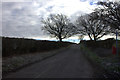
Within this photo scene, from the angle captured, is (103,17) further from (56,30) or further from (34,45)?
(56,30)

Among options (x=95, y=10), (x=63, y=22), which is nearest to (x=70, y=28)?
(x=63, y=22)

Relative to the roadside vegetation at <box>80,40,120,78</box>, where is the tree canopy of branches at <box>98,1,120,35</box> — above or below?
above

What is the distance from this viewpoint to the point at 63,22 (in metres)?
48.1

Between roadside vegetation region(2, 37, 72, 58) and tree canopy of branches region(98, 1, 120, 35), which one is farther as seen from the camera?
tree canopy of branches region(98, 1, 120, 35)

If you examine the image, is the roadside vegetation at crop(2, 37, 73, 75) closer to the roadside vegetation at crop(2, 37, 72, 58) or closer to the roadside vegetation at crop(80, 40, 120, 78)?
the roadside vegetation at crop(2, 37, 72, 58)

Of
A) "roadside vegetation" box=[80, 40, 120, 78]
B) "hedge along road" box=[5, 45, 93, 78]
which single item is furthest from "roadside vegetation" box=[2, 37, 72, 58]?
"roadside vegetation" box=[80, 40, 120, 78]

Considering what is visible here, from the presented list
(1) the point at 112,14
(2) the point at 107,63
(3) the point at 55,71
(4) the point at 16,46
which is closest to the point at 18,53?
(4) the point at 16,46

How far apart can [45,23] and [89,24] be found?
15.5 meters

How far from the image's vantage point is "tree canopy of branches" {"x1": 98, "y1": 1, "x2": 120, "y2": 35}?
19312 mm

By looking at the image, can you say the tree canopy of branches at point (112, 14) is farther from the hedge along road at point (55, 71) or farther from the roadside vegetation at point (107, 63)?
the hedge along road at point (55, 71)

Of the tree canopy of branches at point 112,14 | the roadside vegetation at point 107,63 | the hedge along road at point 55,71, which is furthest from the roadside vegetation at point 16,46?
the tree canopy of branches at point 112,14

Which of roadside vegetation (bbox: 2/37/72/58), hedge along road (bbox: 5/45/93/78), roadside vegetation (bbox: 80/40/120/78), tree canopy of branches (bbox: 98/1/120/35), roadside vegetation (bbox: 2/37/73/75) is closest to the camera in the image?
roadside vegetation (bbox: 80/40/120/78)

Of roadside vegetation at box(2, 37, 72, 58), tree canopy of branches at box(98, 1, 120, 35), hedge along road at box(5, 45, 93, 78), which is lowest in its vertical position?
hedge along road at box(5, 45, 93, 78)

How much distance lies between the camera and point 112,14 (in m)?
19.9
